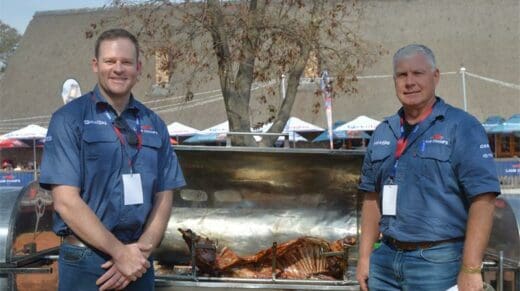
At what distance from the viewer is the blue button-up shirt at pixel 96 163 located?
292 centimetres

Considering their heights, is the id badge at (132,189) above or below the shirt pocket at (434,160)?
below

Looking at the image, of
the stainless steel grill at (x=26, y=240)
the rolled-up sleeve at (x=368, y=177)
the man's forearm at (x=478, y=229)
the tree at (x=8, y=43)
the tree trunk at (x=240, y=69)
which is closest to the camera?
the man's forearm at (x=478, y=229)

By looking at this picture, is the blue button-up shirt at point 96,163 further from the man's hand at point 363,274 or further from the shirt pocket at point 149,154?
the man's hand at point 363,274

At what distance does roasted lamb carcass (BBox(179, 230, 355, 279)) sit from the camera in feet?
16.1

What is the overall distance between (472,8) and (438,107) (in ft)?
103

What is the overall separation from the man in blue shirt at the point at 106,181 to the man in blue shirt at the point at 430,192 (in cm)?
110

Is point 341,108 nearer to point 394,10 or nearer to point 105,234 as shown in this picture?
point 394,10

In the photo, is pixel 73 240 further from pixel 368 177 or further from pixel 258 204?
pixel 258 204

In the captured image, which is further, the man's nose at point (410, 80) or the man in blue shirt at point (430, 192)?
the man's nose at point (410, 80)

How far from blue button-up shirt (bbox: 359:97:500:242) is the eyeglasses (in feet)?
4.06

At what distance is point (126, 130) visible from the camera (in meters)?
3.04

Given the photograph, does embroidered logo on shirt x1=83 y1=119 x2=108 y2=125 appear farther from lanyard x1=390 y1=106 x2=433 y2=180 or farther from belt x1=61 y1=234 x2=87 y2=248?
lanyard x1=390 y1=106 x2=433 y2=180

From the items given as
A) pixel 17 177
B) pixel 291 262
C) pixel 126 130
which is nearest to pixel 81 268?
pixel 126 130

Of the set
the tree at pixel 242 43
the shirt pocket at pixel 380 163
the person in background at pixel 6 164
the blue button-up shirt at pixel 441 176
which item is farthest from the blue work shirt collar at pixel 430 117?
the person in background at pixel 6 164
